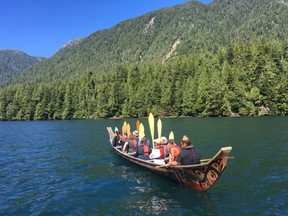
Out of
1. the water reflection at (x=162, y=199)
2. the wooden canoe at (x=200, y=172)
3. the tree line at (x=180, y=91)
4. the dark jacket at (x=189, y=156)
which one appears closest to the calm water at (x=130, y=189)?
the water reflection at (x=162, y=199)

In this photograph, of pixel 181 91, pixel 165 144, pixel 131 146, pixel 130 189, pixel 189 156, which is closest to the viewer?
pixel 189 156

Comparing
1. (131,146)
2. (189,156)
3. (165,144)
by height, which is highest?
(165,144)

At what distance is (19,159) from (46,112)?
376 feet

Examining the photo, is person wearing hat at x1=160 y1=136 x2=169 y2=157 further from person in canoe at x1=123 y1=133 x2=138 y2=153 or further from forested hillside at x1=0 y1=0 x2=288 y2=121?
forested hillside at x1=0 y1=0 x2=288 y2=121

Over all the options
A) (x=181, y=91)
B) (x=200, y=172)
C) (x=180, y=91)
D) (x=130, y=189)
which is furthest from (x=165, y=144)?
(x=181, y=91)

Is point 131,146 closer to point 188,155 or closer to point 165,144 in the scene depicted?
point 165,144

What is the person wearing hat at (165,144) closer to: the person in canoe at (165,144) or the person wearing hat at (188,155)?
the person in canoe at (165,144)

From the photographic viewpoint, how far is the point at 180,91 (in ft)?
360

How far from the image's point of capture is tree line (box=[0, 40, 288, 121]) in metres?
94.2

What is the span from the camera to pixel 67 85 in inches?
5615

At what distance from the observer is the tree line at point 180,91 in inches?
3708

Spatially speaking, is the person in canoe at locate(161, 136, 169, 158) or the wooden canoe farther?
the person in canoe at locate(161, 136, 169, 158)

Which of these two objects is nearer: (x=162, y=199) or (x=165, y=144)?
(x=162, y=199)

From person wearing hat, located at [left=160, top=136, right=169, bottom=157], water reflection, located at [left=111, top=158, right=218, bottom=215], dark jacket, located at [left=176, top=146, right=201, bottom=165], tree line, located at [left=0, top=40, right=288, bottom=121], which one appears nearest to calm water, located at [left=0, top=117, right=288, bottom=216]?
water reflection, located at [left=111, top=158, right=218, bottom=215]
